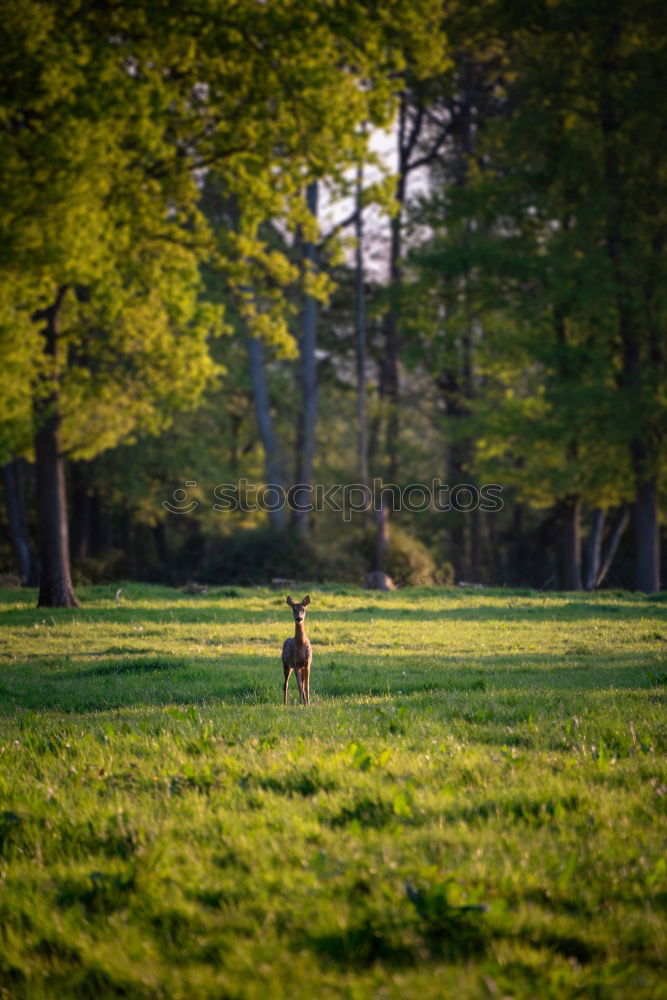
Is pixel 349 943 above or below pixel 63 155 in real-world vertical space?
below

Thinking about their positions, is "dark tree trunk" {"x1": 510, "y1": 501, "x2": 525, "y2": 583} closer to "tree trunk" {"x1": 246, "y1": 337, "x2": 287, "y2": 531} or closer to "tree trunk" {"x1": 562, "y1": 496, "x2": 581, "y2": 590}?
"tree trunk" {"x1": 562, "y1": 496, "x2": 581, "y2": 590}

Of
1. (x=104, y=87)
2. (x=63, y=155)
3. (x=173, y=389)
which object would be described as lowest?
(x=173, y=389)

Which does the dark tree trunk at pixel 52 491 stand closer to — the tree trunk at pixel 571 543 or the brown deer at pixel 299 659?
the brown deer at pixel 299 659

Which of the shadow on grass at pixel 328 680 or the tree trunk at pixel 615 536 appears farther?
the tree trunk at pixel 615 536

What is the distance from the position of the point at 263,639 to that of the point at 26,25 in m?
13.3

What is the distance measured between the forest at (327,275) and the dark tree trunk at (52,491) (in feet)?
0.30

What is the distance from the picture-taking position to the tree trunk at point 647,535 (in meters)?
26.8

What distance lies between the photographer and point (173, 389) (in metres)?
21.4

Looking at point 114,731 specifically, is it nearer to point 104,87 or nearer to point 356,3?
point 104,87

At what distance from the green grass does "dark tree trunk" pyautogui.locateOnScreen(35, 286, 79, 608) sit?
31.2ft

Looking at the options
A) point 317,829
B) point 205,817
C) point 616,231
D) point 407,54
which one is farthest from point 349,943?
point 616,231

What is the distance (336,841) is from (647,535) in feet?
79.9

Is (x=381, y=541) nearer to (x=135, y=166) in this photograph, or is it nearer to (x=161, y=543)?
(x=135, y=166)

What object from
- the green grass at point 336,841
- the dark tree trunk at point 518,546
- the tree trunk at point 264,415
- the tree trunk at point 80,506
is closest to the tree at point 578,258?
the tree trunk at point 264,415
